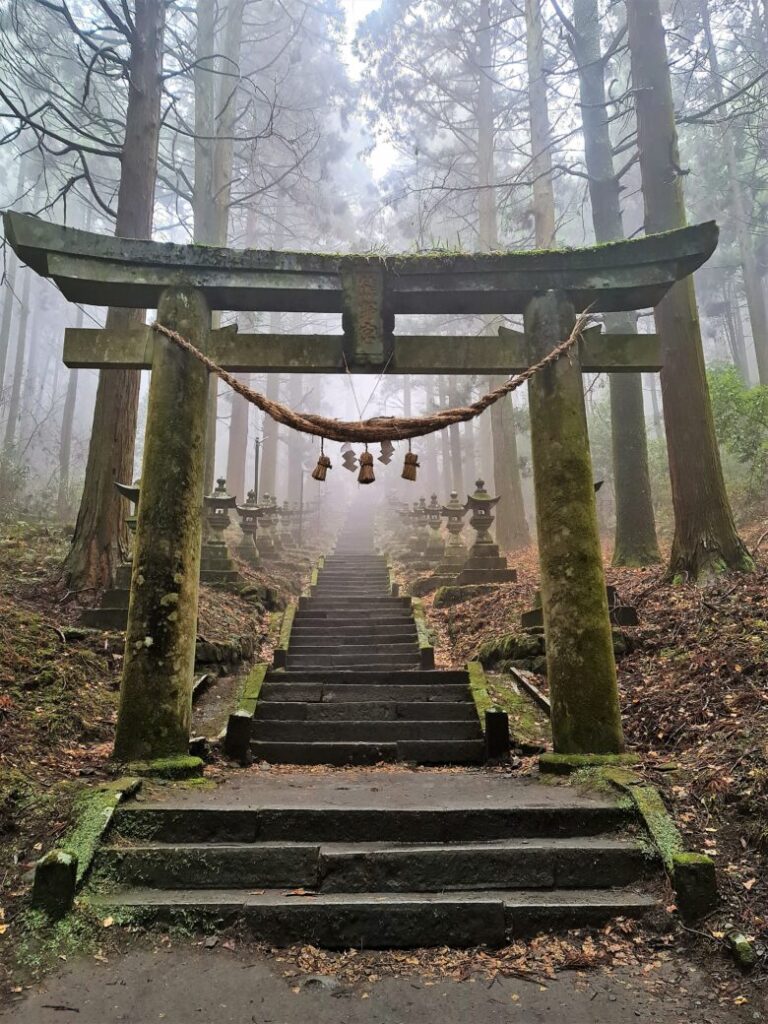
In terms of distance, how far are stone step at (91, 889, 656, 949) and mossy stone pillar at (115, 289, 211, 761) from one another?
1350 mm

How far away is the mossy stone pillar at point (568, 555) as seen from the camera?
441 centimetres

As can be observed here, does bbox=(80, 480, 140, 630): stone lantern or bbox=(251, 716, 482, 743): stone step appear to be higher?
bbox=(80, 480, 140, 630): stone lantern

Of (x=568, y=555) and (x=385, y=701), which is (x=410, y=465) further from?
(x=385, y=701)

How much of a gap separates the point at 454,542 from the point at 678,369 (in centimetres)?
707

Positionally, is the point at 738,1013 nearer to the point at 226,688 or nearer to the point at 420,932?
the point at 420,932

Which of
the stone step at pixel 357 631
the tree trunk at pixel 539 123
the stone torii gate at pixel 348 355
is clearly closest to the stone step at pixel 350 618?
the stone step at pixel 357 631

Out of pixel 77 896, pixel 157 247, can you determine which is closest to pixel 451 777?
pixel 77 896

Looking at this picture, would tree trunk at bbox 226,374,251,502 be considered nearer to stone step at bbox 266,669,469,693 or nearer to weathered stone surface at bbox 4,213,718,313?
stone step at bbox 266,669,469,693

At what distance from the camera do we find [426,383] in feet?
104

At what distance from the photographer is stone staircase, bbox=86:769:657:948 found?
303cm

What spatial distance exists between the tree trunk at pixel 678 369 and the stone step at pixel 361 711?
339cm

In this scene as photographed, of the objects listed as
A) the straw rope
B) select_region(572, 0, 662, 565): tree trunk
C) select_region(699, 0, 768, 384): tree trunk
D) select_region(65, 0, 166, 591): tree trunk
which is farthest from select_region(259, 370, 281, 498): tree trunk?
the straw rope

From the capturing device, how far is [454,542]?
45.9 ft

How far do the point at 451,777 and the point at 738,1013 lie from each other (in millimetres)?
2469
